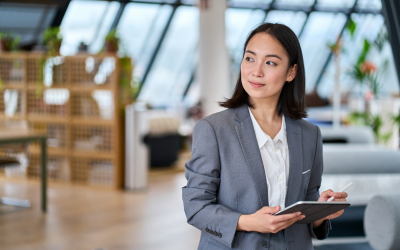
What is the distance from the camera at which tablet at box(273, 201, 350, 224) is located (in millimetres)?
1249

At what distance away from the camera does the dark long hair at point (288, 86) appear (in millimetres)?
1463

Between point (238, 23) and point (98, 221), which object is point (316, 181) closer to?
point (98, 221)

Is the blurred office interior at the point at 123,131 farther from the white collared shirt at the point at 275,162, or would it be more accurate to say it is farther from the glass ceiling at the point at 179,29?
the white collared shirt at the point at 275,162

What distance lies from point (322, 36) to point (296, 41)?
1255 cm

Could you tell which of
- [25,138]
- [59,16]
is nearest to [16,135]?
[25,138]

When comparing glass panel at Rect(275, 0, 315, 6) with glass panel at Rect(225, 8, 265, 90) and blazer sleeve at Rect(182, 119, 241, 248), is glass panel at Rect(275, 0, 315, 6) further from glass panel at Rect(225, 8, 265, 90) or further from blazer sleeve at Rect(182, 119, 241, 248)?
blazer sleeve at Rect(182, 119, 241, 248)

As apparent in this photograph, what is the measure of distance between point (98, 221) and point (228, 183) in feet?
10.7

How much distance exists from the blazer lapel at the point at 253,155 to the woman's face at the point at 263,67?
10 cm

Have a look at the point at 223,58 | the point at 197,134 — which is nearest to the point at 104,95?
the point at 223,58

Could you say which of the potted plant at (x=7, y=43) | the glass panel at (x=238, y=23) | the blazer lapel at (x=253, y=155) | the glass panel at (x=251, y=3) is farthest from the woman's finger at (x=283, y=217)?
the glass panel at (x=238, y=23)

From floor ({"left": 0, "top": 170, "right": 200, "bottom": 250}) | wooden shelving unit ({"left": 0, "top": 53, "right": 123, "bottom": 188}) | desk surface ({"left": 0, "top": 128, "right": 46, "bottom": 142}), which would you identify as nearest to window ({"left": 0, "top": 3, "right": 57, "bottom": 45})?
wooden shelving unit ({"left": 0, "top": 53, "right": 123, "bottom": 188})

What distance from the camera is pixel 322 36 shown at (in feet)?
44.1

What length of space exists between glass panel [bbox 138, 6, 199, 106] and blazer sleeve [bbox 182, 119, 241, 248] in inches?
359

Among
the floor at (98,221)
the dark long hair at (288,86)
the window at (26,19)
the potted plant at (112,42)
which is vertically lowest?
the floor at (98,221)
